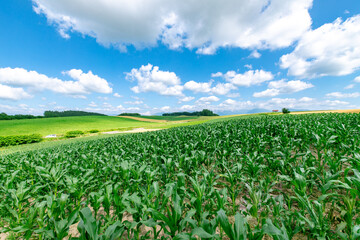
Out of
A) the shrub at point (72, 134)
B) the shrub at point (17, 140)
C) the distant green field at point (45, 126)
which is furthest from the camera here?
the distant green field at point (45, 126)

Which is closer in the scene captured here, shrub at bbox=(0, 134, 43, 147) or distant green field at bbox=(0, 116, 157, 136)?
shrub at bbox=(0, 134, 43, 147)

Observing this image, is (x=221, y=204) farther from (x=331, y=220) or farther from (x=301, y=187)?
(x=331, y=220)

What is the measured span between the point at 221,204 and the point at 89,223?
198 cm

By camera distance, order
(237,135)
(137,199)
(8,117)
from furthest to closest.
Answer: (8,117) < (237,135) < (137,199)

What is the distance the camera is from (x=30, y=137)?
94.7 feet

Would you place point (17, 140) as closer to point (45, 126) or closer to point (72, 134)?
point (72, 134)

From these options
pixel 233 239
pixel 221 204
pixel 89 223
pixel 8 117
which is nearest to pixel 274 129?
pixel 221 204

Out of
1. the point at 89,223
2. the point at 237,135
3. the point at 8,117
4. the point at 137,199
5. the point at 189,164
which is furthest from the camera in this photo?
the point at 8,117

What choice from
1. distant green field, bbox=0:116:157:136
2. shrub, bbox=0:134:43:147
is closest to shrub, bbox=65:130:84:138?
shrub, bbox=0:134:43:147

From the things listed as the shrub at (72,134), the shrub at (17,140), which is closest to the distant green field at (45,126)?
the shrub at (72,134)

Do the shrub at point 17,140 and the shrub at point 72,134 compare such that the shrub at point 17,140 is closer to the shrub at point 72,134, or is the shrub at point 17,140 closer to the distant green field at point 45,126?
the shrub at point 72,134

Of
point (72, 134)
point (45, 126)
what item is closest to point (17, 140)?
point (72, 134)

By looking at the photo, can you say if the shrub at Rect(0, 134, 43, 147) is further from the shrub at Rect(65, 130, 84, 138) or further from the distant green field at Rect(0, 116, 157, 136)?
the distant green field at Rect(0, 116, 157, 136)

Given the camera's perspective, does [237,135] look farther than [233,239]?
Yes
